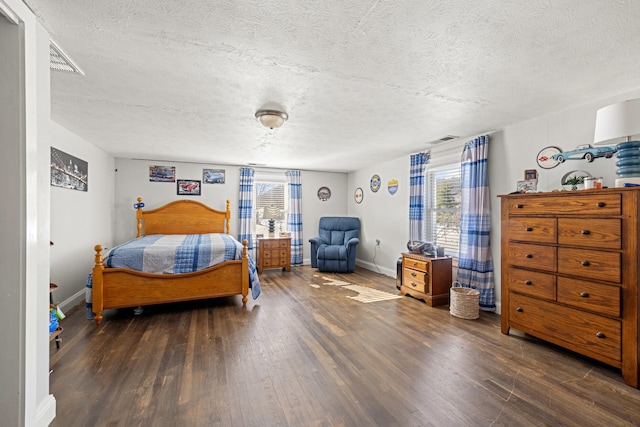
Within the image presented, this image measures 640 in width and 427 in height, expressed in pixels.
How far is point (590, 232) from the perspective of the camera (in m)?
2.16

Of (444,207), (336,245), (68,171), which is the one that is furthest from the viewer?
(336,245)

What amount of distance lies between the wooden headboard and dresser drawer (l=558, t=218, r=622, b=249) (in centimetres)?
501

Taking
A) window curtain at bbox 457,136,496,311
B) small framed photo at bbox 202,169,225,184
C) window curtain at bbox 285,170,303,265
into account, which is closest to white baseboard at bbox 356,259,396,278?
window curtain at bbox 285,170,303,265

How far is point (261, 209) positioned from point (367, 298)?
320 centimetres

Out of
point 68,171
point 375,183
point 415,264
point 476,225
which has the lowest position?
point 415,264

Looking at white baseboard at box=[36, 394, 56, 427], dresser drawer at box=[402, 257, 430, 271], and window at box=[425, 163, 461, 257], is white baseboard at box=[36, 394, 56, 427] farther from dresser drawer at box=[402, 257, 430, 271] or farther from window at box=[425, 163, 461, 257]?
window at box=[425, 163, 461, 257]

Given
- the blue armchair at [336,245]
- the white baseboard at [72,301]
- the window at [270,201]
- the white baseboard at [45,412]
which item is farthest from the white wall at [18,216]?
the window at [270,201]

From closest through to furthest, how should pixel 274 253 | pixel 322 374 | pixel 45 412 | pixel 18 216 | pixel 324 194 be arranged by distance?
pixel 18 216, pixel 45 412, pixel 322 374, pixel 274 253, pixel 324 194

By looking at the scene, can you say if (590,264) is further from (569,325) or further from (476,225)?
(476,225)

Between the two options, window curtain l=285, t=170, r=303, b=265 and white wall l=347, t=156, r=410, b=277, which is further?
window curtain l=285, t=170, r=303, b=265

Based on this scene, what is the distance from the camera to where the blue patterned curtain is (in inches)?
223

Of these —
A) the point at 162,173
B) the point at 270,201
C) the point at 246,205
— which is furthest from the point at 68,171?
the point at 270,201

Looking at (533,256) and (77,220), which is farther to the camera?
(77,220)

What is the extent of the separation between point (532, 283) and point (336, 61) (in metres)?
2.53
